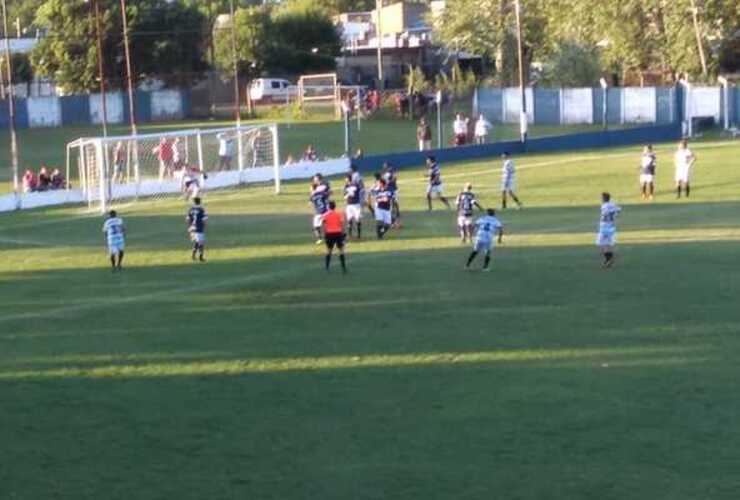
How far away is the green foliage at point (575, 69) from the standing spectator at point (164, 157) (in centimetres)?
3662

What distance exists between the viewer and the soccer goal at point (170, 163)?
158ft

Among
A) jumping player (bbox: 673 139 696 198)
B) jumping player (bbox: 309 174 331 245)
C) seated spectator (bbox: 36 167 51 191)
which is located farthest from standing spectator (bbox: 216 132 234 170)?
jumping player (bbox: 309 174 331 245)

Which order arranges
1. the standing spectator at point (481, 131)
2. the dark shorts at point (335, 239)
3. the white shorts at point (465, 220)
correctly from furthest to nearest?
1. the standing spectator at point (481, 131)
2. the white shorts at point (465, 220)
3. the dark shorts at point (335, 239)

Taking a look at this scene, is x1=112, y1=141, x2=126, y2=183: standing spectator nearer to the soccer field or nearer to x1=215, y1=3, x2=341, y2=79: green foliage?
the soccer field

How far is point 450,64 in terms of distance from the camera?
10512cm

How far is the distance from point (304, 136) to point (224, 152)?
18.4 m

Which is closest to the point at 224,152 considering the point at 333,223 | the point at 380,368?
the point at 333,223

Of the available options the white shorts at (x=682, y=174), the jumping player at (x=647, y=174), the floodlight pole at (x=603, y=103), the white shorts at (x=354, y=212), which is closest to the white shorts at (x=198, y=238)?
the white shorts at (x=354, y=212)

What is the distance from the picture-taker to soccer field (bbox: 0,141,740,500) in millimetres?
14445

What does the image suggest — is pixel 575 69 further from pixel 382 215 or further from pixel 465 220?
pixel 465 220

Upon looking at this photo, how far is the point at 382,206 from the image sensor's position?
3425cm

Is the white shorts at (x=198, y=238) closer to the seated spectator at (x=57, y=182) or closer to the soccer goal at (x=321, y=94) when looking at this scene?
the seated spectator at (x=57, y=182)

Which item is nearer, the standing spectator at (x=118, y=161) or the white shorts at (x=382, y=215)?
the white shorts at (x=382, y=215)

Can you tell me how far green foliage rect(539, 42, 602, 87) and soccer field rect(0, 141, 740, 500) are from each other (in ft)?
155
